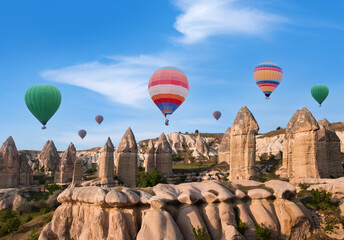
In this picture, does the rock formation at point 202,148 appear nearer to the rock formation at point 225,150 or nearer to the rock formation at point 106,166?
the rock formation at point 225,150

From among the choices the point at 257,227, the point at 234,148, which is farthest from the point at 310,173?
the point at 257,227

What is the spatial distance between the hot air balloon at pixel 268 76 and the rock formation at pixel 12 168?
35.1 meters

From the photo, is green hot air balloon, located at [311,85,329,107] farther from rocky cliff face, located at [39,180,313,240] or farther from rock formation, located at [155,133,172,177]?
rocky cliff face, located at [39,180,313,240]

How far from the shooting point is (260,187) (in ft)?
67.6

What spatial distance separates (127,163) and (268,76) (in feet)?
74.3

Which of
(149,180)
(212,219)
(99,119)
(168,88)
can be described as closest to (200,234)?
(212,219)

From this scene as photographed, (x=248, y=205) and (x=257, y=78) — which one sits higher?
(x=257, y=78)

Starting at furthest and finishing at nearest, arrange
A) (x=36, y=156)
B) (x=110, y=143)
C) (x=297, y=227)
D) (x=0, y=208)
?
1. (x=36, y=156)
2. (x=110, y=143)
3. (x=0, y=208)
4. (x=297, y=227)

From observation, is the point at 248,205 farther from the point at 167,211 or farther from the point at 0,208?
the point at 0,208

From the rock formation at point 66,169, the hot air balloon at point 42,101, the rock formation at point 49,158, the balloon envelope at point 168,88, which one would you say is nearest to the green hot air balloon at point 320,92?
the balloon envelope at point 168,88

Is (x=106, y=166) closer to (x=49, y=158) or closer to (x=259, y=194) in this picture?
(x=259, y=194)

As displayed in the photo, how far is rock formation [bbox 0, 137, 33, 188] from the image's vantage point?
46875 millimetres

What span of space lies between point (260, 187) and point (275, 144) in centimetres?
4757

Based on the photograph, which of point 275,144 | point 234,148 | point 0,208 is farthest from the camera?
point 275,144
